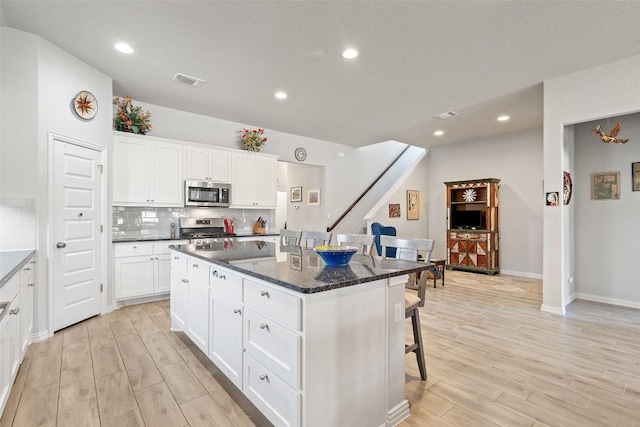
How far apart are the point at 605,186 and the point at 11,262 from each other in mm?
6804

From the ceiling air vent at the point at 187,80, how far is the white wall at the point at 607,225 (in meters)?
5.45

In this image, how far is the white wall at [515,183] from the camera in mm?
6156

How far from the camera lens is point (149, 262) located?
4.24 meters

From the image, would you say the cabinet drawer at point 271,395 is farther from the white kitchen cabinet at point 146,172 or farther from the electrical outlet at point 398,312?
the white kitchen cabinet at point 146,172

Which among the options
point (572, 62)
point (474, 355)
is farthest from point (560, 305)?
point (572, 62)

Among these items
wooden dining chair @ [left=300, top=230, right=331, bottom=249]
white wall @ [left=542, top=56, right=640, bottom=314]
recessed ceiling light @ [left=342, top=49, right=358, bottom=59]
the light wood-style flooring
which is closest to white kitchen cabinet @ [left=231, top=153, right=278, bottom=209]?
wooden dining chair @ [left=300, top=230, right=331, bottom=249]

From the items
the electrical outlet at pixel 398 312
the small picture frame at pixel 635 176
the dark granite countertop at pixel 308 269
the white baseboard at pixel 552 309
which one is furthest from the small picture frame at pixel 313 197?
the electrical outlet at pixel 398 312

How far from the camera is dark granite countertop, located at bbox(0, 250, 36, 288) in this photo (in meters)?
1.88

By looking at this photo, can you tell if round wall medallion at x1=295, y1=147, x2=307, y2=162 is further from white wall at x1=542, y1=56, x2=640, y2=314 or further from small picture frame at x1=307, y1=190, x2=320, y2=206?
white wall at x1=542, y1=56, x2=640, y2=314

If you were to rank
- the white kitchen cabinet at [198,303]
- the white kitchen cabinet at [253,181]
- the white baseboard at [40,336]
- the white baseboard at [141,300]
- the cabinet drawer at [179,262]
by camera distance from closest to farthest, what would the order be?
the white kitchen cabinet at [198,303] < the cabinet drawer at [179,262] < the white baseboard at [40,336] < the white baseboard at [141,300] < the white kitchen cabinet at [253,181]

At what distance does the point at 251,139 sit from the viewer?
18.3 ft

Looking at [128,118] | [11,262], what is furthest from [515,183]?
[11,262]

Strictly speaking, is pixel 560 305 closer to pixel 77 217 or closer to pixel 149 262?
pixel 149 262

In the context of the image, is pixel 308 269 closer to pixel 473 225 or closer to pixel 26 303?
pixel 26 303
